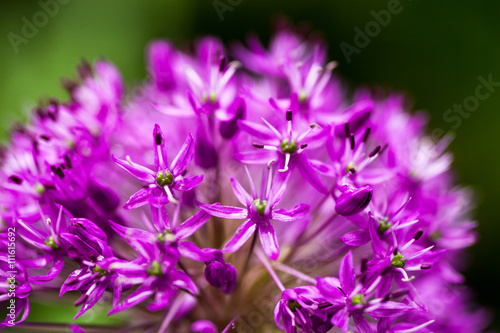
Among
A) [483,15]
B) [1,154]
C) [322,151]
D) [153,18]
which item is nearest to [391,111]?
[322,151]

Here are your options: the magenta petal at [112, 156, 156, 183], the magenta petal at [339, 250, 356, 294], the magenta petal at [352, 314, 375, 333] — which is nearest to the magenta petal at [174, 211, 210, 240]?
the magenta petal at [112, 156, 156, 183]

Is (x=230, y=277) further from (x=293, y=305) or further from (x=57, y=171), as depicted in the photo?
(x=57, y=171)

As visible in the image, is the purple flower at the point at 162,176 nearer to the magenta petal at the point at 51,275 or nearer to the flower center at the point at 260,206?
the flower center at the point at 260,206

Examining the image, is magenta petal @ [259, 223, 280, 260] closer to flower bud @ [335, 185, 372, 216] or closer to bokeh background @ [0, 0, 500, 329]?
flower bud @ [335, 185, 372, 216]

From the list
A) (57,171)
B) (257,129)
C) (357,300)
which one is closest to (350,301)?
(357,300)

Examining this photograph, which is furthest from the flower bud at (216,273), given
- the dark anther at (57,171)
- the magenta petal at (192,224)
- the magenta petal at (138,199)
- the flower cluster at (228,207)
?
the dark anther at (57,171)
